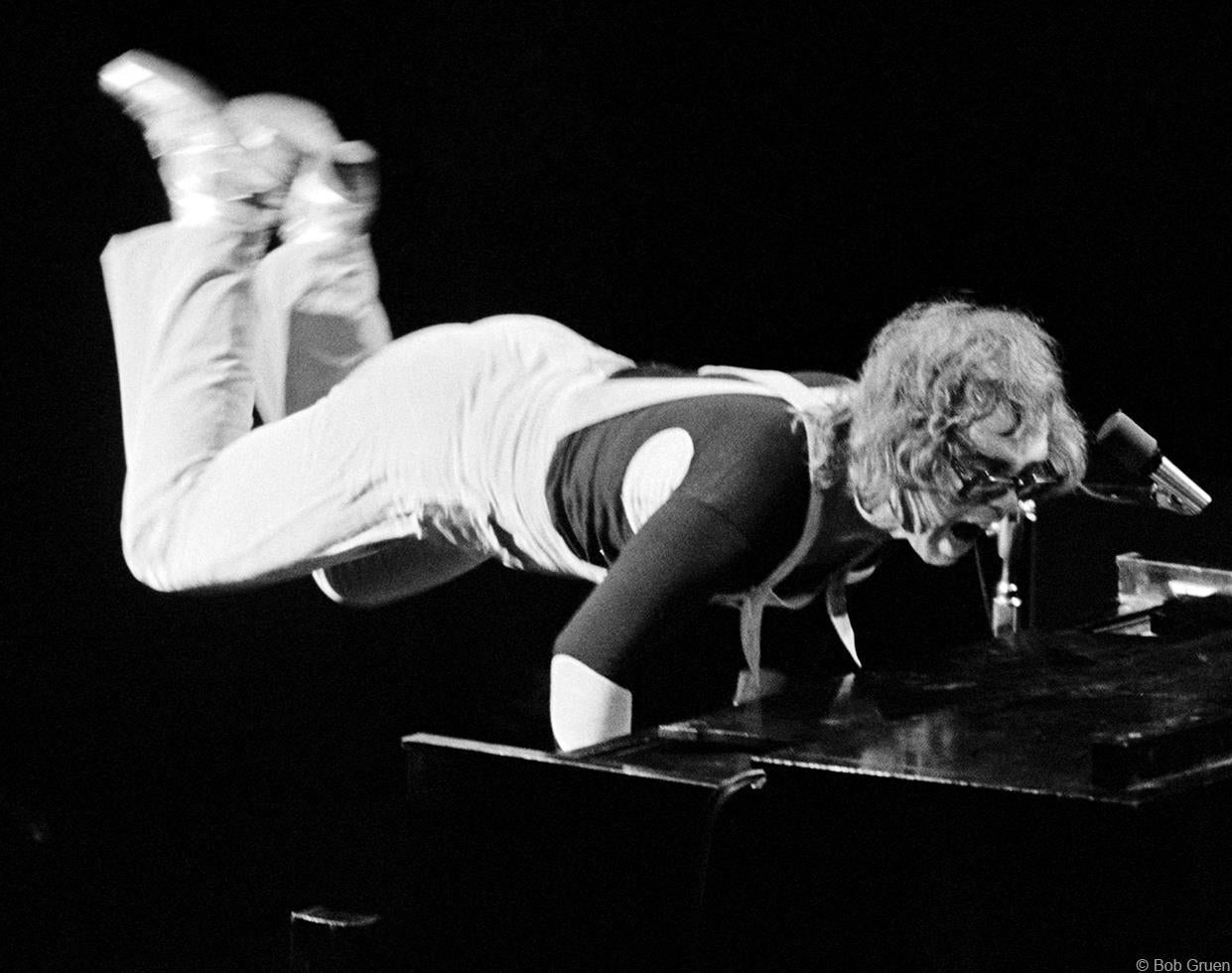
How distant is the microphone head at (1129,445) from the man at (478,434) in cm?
21

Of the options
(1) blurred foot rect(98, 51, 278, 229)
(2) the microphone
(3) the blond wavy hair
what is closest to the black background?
(1) blurred foot rect(98, 51, 278, 229)

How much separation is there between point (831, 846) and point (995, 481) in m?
0.58

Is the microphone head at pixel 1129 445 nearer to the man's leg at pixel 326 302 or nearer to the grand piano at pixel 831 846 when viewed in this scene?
the grand piano at pixel 831 846

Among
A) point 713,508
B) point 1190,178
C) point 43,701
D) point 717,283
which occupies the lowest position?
point 43,701

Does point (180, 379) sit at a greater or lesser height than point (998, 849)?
greater

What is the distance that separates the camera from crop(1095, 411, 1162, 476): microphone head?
2.14m

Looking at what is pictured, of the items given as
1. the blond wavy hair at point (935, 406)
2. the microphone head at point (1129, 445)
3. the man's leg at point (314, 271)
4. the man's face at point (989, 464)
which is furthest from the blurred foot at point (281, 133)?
the microphone head at point (1129, 445)

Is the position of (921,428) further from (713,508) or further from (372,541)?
(372,541)

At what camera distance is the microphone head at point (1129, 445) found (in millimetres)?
2137

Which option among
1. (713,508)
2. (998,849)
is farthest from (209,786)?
(998,849)

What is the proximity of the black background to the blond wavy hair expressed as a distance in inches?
32.7

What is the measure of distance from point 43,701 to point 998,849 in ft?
4.36

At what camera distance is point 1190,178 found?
3.33 metres

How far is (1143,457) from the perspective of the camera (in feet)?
7.03
